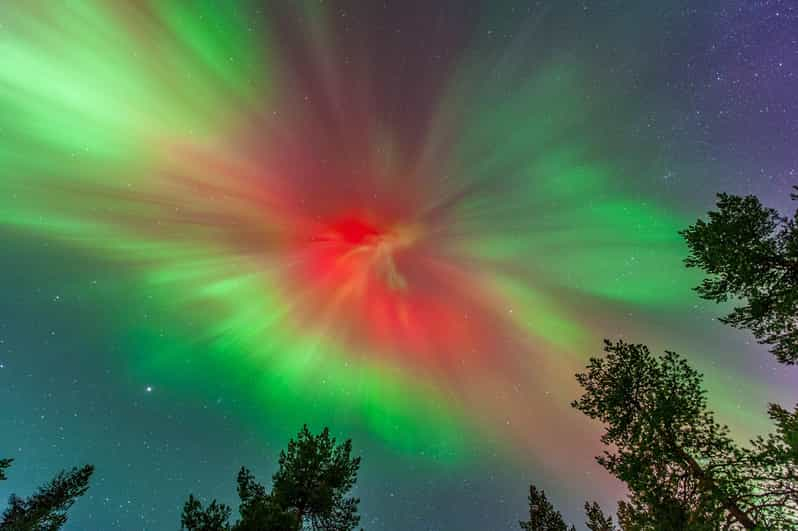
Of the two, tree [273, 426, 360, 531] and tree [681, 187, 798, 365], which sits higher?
tree [681, 187, 798, 365]

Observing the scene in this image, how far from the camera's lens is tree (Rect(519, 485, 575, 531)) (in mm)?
22125

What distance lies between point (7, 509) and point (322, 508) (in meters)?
22.9

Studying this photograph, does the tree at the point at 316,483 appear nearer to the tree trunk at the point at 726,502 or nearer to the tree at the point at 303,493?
the tree at the point at 303,493

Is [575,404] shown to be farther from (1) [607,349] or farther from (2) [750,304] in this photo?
(2) [750,304]

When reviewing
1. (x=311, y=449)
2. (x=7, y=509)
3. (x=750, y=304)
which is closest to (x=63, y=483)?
(x=7, y=509)

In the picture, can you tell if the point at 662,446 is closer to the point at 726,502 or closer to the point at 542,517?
the point at 726,502

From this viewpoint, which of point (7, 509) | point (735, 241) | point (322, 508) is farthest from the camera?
point (7, 509)

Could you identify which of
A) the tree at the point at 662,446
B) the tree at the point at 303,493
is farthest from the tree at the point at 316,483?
the tree at the point at 662,446

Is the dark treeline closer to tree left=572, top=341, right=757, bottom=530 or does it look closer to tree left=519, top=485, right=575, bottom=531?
tree left=572, top=341, right=757, bottom=530

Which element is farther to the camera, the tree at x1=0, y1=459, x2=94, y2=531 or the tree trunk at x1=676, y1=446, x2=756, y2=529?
the tree at x1=0, y1=459, x2=94, y2=531

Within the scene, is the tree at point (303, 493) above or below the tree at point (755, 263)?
below

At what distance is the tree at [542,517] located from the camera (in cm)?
2212

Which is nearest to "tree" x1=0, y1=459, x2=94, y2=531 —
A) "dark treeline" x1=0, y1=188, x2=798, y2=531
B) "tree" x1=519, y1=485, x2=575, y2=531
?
"dark treeline" x1=0, y1=188, x2=798, y2=531

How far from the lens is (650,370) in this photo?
40.8 ft
